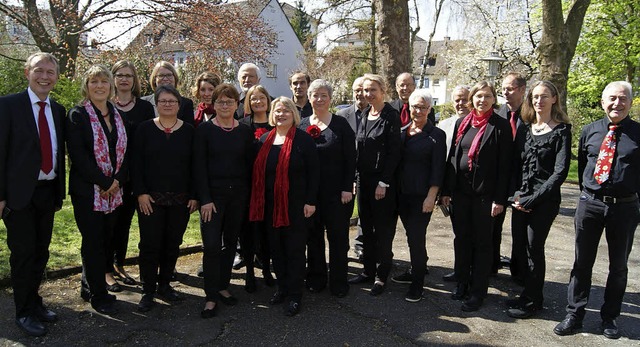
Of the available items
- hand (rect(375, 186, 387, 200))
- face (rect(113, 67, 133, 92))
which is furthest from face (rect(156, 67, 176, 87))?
hand (rect(375, 186, 387, 200))

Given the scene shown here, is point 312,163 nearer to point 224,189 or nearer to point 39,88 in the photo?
point 224,189

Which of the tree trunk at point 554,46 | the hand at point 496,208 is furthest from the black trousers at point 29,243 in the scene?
the tree trunk at point 554,46

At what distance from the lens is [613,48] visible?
2270 cm

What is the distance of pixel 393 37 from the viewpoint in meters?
9.04

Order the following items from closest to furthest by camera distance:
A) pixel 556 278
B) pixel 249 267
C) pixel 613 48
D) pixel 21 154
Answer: pixel 21 154 → pixel 249 267 → pixel 556 278 → pixel 613 48

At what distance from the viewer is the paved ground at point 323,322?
3.98 meters

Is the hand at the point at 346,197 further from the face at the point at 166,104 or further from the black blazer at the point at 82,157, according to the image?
the black blazer at the point at 82,157

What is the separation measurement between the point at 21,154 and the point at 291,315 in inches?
108

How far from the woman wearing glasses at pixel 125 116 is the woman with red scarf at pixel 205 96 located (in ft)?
Answer: 1.73

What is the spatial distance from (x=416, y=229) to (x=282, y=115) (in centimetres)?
180

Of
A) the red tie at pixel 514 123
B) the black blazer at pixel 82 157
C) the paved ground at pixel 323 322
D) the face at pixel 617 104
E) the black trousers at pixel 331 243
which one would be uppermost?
the face at pixel 617 104

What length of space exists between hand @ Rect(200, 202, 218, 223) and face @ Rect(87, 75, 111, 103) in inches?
54.5

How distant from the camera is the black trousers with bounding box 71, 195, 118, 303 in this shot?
13.9 ft

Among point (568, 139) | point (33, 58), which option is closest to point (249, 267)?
point (33, 58)
